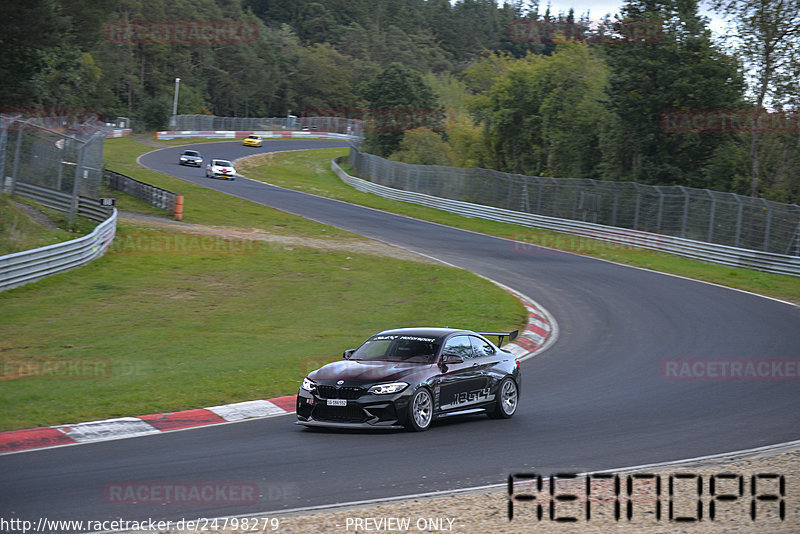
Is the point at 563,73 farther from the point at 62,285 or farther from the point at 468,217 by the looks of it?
the point at 62,285

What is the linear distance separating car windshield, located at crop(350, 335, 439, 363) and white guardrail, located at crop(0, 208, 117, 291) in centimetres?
1237

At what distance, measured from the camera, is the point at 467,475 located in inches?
336

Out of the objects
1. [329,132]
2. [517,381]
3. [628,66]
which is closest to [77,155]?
[517,381]

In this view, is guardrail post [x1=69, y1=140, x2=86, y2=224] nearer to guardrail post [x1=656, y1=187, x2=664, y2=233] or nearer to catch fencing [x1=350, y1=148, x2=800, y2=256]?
catch fencing [x1=350, y1=148, x2=800, y2=256]

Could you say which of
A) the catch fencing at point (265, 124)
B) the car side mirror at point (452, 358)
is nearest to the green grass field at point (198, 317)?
the car side mirror at point (452, 358)

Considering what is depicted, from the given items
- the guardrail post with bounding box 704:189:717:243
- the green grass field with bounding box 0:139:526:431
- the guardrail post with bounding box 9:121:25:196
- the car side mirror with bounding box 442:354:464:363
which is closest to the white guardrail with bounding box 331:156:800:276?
the guardrail post with bounding box 704:189:717:243

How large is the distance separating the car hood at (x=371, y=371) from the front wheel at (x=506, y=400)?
1.39 metres

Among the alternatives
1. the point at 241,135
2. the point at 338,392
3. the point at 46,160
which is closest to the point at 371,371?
Answer: the point at 338,392

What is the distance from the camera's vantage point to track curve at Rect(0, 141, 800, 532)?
26.1 ft

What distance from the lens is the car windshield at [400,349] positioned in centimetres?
1157

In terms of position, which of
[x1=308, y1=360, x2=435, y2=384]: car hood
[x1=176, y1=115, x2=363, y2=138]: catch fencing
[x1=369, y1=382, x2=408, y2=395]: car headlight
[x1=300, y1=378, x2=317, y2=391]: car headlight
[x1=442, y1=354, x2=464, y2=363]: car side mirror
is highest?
[x1=176, y1=115, x2=363, y2=138]: catch fencing

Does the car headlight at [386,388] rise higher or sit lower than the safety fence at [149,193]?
lower

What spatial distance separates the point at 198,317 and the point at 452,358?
9.76m

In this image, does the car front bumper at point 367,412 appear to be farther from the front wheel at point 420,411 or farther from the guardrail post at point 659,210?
the guardrail post at point 659,210
